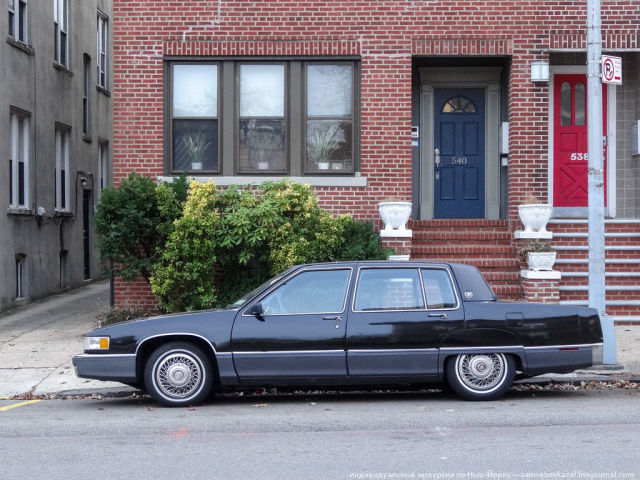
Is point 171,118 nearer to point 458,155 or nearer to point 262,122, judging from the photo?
point 262,122

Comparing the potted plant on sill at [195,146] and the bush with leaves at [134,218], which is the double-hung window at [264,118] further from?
the bush with leaves at [134,218]

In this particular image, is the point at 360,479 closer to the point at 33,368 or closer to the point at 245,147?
the point at 33,368

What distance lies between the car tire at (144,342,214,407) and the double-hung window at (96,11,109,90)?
1838cm

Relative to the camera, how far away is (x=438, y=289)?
9.24 m

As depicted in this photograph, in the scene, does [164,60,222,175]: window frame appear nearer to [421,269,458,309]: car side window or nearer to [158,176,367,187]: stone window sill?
[158,176,367,187]: stone window sill

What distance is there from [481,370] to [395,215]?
5.44 metres

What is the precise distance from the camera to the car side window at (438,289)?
920cm

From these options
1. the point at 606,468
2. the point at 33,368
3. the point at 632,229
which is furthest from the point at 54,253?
the point at 606,468

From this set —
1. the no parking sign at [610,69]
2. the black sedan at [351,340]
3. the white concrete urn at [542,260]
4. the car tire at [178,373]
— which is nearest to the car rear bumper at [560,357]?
the black sedan at [351,340]

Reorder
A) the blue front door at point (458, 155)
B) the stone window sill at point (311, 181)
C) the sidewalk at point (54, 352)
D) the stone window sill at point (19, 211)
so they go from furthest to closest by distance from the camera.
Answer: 1. the stone window sill at point (19, 211)
2. the blue front door at point (458, 155)
3. the stone window sill at point (311, 181)
4. the sidewalk at point (54, 352)

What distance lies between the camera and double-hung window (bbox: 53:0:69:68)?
71.5 ft

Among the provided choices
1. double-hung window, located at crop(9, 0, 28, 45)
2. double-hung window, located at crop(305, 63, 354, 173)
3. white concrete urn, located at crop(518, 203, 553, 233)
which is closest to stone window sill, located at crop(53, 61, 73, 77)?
double-hung window, located at crop(9, 0, 28, 45)

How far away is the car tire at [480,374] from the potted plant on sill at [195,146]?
7458 mm

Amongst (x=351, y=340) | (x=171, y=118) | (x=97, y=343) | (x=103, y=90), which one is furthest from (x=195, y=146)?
(x=103, y=90)
